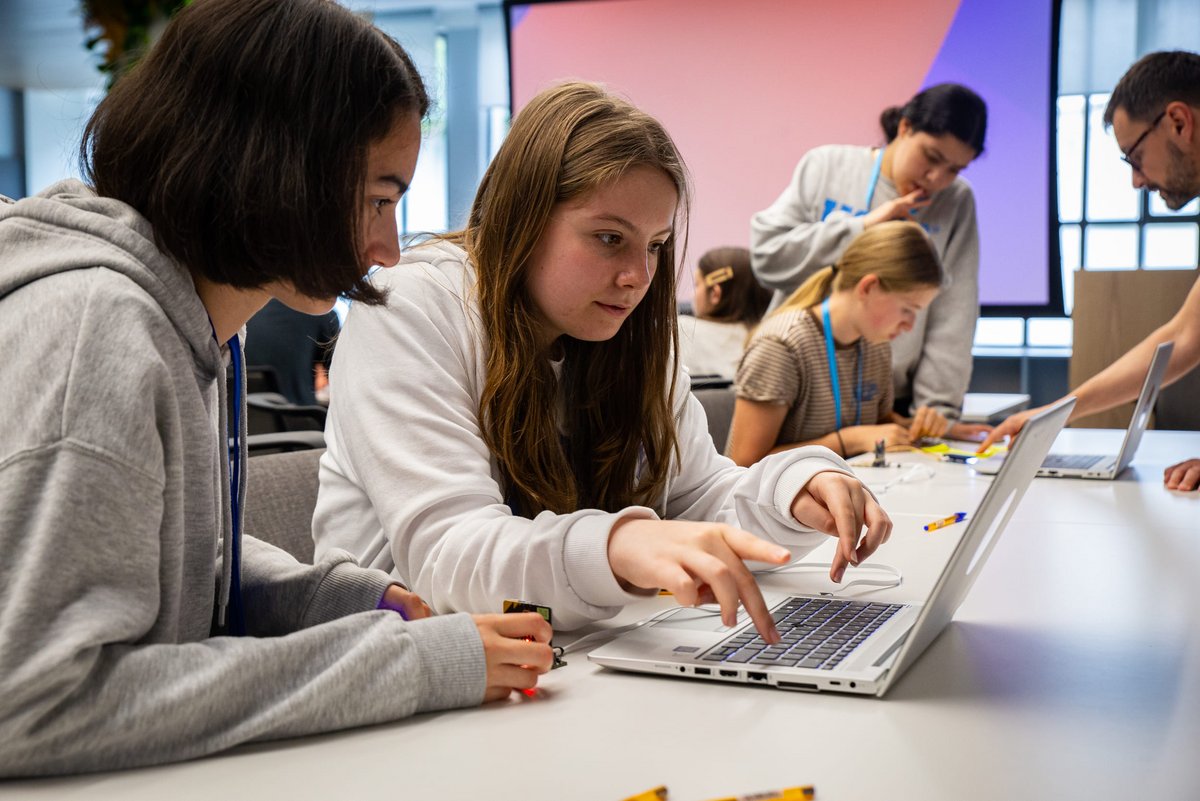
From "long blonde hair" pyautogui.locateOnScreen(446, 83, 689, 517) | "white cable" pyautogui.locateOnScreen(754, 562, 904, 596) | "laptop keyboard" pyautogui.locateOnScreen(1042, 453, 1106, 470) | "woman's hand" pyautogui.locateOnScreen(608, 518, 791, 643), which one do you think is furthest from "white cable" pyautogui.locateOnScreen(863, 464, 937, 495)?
"woman's hand" pyautogui.locateOnScreen(608, 518, 791, 643)

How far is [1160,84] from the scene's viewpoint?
235cm

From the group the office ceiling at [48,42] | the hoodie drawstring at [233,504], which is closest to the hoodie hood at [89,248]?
the hoodie drawstring at [233,504]

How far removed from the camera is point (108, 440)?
67 cm

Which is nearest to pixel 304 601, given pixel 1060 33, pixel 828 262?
pixel 828 262

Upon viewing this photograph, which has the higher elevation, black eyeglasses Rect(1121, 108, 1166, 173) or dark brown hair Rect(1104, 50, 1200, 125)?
dark brown hair Rect(1104, 50, 1200, 125)

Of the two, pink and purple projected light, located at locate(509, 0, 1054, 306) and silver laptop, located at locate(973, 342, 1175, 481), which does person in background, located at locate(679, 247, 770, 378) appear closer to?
silver laptop, located at locate(973, 342, 1175, 481)

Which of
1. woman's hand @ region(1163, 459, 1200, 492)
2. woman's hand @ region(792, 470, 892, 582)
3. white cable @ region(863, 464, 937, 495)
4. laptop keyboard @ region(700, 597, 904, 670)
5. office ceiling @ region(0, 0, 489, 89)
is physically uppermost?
office ceiling @ region(0, 0, 489, 89)

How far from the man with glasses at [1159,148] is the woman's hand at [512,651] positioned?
1695mm

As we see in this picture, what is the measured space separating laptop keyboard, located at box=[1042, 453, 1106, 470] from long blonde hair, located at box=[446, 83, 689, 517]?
1223 mm

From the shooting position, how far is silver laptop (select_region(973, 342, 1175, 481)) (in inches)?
86.1

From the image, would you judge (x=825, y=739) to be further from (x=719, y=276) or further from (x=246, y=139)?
(x=719, y=276)

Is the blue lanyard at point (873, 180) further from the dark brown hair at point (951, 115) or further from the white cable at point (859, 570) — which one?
the white cable at point (859, 570)

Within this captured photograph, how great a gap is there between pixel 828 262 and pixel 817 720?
2395mm

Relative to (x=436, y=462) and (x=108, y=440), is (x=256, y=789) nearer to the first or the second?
(x=108, y=440)
